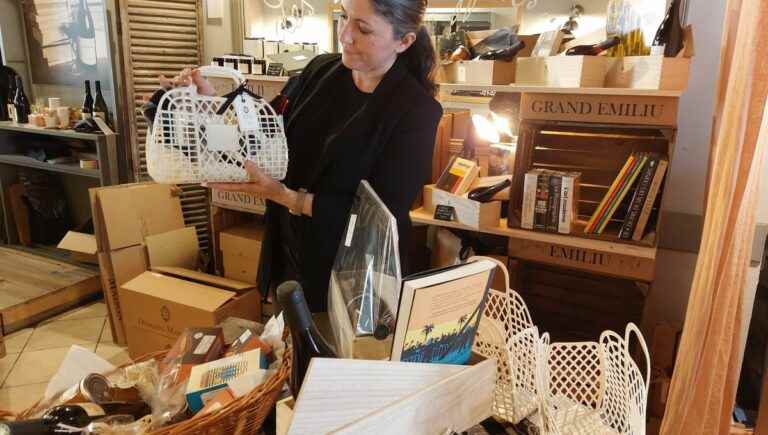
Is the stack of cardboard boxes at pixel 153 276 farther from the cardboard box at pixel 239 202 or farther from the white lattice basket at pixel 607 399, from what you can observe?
the white lattice basket at pixel 607 399

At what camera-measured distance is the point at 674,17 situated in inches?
64.0

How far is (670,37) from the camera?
1.63 meters

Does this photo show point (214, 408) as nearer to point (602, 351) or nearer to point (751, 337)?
point (602, 351)

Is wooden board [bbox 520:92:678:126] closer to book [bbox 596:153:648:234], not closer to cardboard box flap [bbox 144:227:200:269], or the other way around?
book [bbox 596:153:648:234]

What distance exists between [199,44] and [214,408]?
110 inches

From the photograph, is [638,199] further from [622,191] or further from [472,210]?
[472,210]

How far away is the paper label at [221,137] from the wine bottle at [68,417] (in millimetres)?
525

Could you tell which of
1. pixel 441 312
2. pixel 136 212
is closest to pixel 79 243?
pixel 136 212

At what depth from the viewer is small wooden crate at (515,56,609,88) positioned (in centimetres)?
173

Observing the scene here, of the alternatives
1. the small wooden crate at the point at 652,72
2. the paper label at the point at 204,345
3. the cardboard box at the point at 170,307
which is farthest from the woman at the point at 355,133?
the cardboard box at the point at 170,307

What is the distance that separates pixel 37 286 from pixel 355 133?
2.80m

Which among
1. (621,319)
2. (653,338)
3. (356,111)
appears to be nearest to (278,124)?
(356,111)

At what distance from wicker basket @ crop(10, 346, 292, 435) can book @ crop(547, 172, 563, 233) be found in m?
1.25

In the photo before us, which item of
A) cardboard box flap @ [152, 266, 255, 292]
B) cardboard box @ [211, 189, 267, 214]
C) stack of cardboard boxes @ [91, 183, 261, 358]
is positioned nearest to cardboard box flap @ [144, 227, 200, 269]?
stack of cardboard boxes @ [91, 183, 261, 358]
